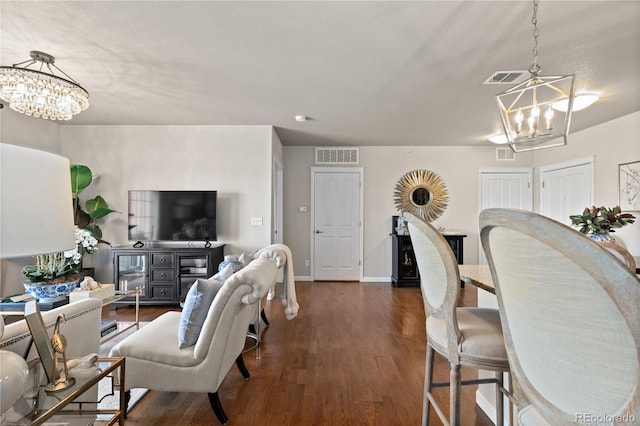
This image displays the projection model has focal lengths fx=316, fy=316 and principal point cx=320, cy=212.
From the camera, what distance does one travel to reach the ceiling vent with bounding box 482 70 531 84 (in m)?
2.74

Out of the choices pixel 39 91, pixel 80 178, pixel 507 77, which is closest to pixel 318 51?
pixel 507 77

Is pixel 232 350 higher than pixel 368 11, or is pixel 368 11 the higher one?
pixel 368 11

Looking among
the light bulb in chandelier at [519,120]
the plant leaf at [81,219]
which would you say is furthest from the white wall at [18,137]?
the light bulb in chandelier at [519,120]

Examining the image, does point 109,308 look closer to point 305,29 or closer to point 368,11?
point 305,29

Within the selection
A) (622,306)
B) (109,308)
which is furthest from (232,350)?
(109,308)

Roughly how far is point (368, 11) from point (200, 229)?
11.1 feet

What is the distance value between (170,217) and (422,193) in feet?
14.0

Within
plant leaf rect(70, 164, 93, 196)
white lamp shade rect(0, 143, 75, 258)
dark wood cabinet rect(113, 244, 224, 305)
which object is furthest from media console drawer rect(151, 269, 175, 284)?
white lamp shade rect(0, 143, 75, 258)

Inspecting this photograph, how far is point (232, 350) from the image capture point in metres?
2.02

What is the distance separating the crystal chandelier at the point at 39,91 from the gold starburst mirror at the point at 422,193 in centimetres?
482

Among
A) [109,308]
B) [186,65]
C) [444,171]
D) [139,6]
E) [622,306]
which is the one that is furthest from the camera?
[444,171]

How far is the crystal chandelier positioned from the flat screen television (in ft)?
5.71

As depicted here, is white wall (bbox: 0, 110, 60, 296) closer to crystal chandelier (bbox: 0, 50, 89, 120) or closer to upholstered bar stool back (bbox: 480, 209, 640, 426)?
crystal chandelier (bbox: 0, 50, 89, 120)

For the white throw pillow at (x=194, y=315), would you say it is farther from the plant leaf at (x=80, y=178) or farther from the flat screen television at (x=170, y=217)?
the plant leaf at (x=80, y=178)
